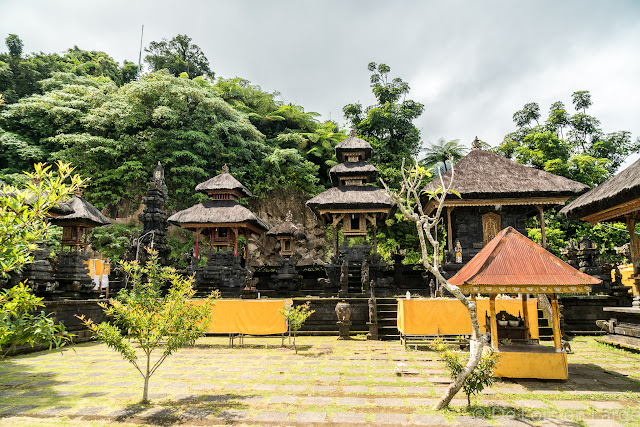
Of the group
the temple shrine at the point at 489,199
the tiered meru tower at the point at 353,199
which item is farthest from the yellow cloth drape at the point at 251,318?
the tiered meru tower at the point at 353,199

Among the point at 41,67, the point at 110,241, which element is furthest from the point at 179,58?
the point at 110,241

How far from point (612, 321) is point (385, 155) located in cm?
2496

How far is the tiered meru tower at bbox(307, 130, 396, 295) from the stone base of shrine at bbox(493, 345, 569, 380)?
39.5 feet

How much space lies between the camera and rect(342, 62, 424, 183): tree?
34969 mm

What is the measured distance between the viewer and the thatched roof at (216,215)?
23.4 m

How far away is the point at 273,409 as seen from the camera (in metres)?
5.80

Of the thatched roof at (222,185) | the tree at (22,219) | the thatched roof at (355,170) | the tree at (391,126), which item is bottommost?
the tree at (22,219)

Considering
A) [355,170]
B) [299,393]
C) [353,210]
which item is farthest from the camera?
[355,170]

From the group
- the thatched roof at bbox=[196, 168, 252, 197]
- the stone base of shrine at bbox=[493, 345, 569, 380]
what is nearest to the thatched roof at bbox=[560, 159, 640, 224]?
the stone base of shrine at bbox=[493, 345, 569, 380]

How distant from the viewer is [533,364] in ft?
24.4

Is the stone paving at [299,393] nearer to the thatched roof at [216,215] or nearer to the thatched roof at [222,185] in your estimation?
the thatched roof at [216,215]

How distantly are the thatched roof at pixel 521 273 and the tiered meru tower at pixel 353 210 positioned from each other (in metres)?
12.0

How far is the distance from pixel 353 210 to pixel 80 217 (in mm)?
15107

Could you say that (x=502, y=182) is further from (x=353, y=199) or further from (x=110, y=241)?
(x=110, y=241)
